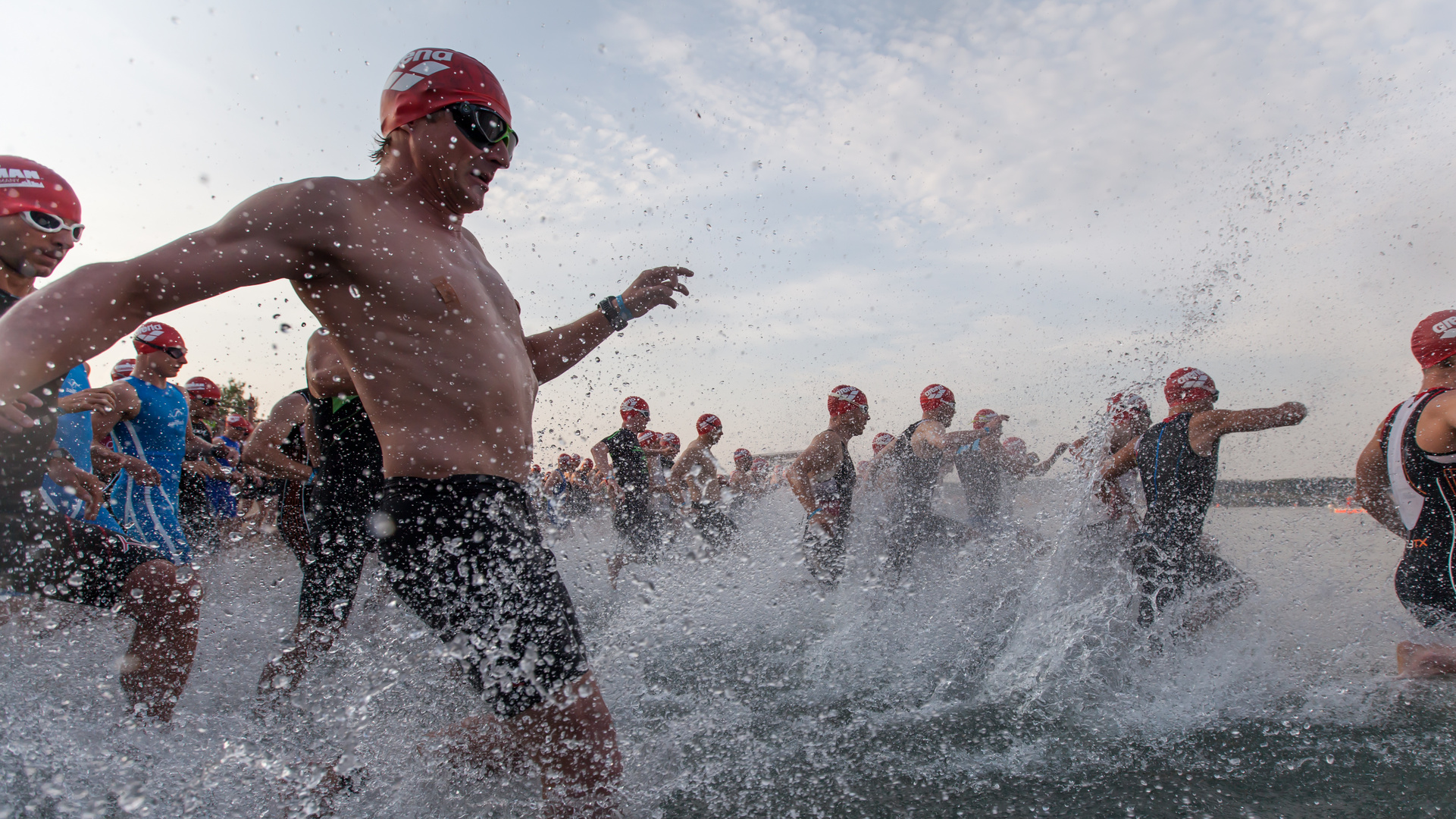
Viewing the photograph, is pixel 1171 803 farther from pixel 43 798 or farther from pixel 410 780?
pixel 43 798

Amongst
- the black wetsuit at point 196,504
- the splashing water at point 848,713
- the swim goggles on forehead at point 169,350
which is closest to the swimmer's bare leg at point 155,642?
the splashing water at point 848,713

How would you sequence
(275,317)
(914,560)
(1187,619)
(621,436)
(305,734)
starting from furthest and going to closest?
(621,436) < (914,560) < (1187,619) < (305,734) < (275,317)

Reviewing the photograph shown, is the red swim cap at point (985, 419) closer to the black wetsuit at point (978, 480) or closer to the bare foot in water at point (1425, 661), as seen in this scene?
the black wetsuit at point (978, 480)

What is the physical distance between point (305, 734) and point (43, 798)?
0.65m

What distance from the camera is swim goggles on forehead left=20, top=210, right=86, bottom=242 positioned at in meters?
2.21

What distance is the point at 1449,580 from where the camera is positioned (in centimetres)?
289

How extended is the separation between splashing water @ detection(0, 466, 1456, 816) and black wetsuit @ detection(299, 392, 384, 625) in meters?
0.22

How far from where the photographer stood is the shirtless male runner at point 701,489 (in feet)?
24.2

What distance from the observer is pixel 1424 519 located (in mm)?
3014

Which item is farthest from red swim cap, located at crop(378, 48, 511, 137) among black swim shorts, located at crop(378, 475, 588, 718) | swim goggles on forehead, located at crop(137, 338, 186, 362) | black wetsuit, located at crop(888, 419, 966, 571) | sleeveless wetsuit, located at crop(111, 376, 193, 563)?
black wetsuit, located at crop(888, 419, 966, 571)

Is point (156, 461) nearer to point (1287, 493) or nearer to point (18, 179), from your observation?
point (18, 179)

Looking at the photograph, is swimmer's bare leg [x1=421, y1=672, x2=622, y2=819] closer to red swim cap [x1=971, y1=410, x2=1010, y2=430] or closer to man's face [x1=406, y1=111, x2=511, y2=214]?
man's face [x1=406, y1=111, x2=511, y2=214]

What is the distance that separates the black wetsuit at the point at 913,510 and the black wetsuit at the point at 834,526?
42 cm

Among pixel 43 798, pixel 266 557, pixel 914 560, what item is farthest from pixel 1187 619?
pixel 266 557
